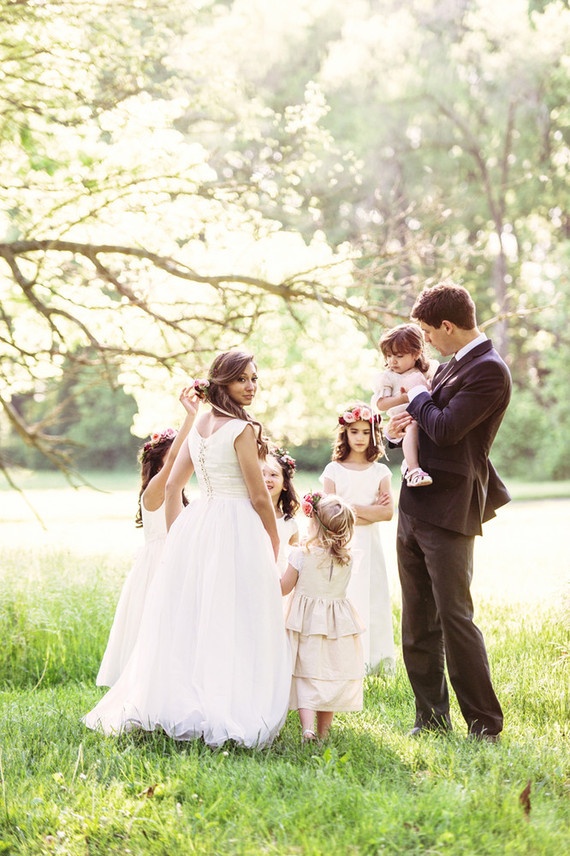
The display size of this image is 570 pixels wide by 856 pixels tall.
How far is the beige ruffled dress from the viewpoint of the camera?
4.70m

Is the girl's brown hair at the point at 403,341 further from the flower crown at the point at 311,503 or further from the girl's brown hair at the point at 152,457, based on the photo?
the girl's brown hair at the point at 152,457

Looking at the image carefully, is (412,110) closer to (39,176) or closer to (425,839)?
(39,176)

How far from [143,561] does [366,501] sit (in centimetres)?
164

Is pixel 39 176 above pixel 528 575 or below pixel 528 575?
above

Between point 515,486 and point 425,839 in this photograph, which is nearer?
point 425,839

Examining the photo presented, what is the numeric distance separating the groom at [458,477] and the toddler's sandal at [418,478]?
0.10 meters

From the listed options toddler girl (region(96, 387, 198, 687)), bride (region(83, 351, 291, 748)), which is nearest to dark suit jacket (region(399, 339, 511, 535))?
bride (region(83, 351, 291, 748))

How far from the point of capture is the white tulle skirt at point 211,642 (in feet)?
14.7

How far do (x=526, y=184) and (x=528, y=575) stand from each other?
958 inches

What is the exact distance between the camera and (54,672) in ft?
Answer: 23.1

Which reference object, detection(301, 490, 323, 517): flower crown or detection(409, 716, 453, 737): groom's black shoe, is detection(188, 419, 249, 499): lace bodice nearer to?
detection(301, 490, 323, 517): flower crown

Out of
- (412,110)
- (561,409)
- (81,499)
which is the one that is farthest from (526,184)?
(81,499)

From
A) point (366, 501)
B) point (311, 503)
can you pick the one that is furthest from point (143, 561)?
point (366, 501)

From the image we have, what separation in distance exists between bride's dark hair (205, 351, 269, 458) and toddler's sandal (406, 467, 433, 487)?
0.77m
